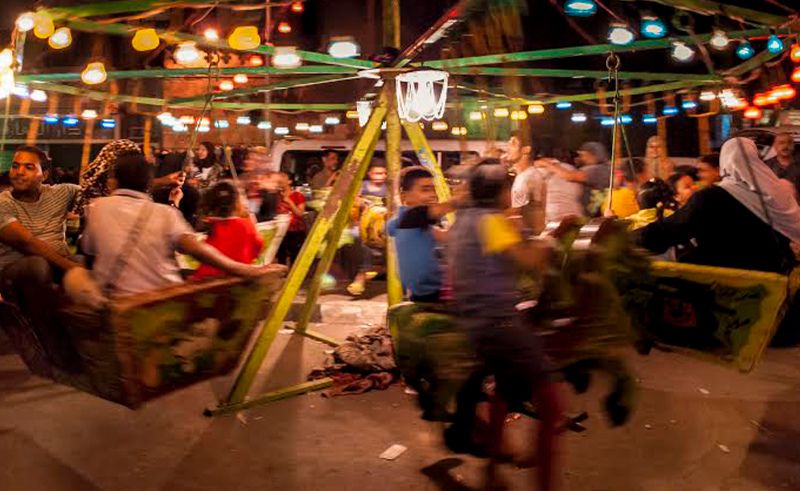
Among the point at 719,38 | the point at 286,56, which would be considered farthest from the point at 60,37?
the point at 719,38

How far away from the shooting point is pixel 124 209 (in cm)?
396

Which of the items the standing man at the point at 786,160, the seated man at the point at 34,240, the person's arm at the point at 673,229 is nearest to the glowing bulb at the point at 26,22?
the seated man at the point at 34,240

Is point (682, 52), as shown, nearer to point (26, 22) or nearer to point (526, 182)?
point (526, 182)

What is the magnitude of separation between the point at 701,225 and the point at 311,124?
51.5 ft

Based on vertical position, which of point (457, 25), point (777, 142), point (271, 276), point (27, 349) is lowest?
point (27, 349)

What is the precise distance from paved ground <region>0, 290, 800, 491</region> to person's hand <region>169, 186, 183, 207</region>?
2.39 meters

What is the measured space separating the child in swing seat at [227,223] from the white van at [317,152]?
6121mm

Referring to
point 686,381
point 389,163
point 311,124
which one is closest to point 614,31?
point 389,163

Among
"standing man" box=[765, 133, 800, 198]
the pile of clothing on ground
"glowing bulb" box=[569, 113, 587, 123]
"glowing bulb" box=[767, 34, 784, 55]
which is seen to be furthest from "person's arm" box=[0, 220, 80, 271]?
"glowing bulb" box=[569, 113, 587, 123]

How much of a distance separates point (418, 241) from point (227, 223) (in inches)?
60.9

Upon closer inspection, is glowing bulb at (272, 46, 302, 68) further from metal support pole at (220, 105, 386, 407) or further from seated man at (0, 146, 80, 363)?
seated man at (0, 146, 80, 363)

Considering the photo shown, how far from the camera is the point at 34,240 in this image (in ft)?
14.8

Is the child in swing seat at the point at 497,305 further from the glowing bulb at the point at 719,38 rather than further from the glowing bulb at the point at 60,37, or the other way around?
the glowing bulb at the point at 60,37

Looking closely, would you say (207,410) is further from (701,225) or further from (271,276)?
(701,225)
